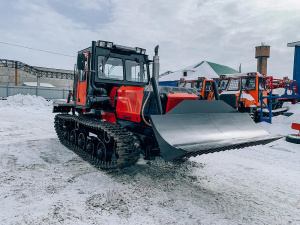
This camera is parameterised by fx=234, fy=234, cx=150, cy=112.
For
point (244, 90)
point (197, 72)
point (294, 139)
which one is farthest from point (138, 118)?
point (197, 72)

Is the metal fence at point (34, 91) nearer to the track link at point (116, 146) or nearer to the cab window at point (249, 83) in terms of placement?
the cab window at point (249, 83)

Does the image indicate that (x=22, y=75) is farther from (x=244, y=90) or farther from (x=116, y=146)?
(x=116, y=146)

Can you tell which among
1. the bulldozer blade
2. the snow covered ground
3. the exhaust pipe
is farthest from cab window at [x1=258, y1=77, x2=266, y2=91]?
the exhaust pipe

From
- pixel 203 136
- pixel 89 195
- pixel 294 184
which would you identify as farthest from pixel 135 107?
pixel 294 184

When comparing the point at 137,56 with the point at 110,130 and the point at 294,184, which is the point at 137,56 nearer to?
the point at 110,130

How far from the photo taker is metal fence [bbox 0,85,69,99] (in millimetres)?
26141

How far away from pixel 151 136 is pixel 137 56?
2.47 metres

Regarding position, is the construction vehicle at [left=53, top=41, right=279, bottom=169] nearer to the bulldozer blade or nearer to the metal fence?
the bulldozer blade

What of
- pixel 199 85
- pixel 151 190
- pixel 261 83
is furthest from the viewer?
pixel 199 85

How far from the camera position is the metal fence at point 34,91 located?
2614cm

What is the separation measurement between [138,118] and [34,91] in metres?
26.7

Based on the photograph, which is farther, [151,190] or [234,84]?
[234,84]

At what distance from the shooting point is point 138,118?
185 inches

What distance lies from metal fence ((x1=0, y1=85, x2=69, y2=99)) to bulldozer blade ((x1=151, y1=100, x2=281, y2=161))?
27099mm
